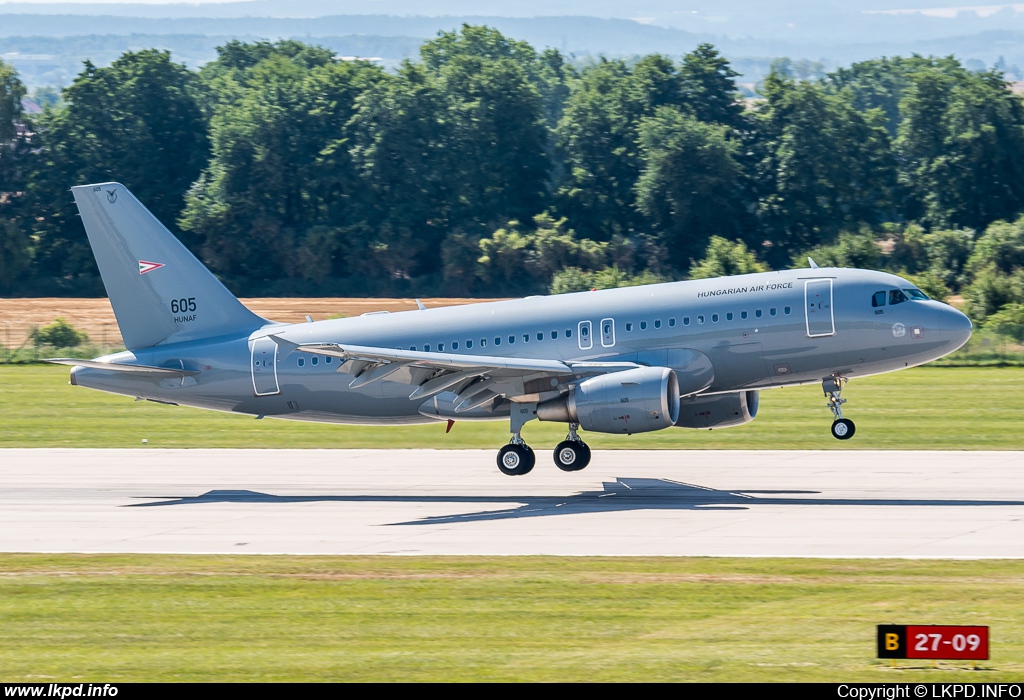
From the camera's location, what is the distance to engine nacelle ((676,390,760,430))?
31.7m

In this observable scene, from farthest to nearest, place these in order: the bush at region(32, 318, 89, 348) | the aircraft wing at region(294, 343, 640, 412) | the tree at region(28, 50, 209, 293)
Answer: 1. the tree at region(28, 50, 209, 293)
2. the bush at region(32, 318, 89, 348)
3. the aircraft wing at region(294, 343, 640, 412)

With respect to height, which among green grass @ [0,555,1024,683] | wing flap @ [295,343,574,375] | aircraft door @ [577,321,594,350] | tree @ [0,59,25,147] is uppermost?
tree @ [0,59,25,147]

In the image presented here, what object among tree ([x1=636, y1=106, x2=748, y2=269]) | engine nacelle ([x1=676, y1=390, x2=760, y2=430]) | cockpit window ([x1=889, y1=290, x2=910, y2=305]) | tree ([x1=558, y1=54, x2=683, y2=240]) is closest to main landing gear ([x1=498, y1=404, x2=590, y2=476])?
engine nacelle ([x1=676, y1=390, x2=760, y2=430])

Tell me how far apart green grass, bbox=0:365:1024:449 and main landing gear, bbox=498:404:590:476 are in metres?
3.43

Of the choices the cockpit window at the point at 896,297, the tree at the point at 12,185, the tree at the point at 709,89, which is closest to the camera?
the cockpit window at the point at 896,297

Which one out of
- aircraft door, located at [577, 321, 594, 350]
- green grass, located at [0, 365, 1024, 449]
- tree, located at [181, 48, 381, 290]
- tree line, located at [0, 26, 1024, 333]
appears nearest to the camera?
aircraft door, located at [577, 321, 594, 350]

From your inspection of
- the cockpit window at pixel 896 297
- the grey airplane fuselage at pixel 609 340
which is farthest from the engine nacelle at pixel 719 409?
the cockpit window at pixel 896 297

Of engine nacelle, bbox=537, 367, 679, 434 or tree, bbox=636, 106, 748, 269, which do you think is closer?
engine nacelle, bbox=537, 367, 679, 434

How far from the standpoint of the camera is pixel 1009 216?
96375mm

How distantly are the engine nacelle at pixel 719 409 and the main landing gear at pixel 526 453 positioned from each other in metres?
2.49

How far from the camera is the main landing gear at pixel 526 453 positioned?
3095 centimetres

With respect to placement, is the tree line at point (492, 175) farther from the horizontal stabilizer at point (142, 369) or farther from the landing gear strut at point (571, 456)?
the landing gear strut at point (571, 456)

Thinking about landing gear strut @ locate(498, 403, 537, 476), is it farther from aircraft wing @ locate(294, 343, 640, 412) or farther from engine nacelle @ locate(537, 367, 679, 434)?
engine nacelle @ locate(537, 367, 679, 434)

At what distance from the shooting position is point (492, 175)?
10256 cm
